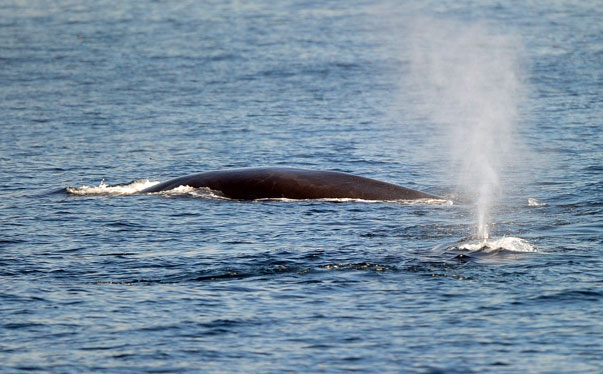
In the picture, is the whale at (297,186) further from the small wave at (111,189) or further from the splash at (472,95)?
the splash at (472,95)

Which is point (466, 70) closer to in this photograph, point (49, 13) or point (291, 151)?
point (291, 151)

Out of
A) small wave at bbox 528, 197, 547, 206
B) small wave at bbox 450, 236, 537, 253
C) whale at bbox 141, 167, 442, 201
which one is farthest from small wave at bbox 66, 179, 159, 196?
small wave at bbox 450, 236, 537, 253

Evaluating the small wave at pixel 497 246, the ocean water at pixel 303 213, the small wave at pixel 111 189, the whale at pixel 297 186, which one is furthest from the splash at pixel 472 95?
the small wave at pixel 111 189

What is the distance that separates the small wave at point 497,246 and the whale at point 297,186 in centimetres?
439

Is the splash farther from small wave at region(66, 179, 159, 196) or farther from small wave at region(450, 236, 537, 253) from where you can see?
small wave at region(66, 179, 159, 196)

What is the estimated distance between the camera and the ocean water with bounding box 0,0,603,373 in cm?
1342

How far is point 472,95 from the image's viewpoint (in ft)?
135

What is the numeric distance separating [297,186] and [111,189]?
426cm

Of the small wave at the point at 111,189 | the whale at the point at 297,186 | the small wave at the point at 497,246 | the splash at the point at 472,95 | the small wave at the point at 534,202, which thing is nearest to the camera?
the small wave at the point at 497,246

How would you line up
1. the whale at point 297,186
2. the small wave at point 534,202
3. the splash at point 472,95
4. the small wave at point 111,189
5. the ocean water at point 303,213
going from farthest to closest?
the splash at point 472,95, the small wave at point 111,189, the whale at point 297,186, the small wave at point 534,202, the ocean water at point 303,213

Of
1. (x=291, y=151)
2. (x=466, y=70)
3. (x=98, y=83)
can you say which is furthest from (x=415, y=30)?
(x=291, y=151)

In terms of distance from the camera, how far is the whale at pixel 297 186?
2186 cm

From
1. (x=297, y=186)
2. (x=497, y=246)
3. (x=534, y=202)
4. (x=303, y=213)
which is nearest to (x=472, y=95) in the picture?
(x=534, y=202)

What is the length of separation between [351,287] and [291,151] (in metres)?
13.7
